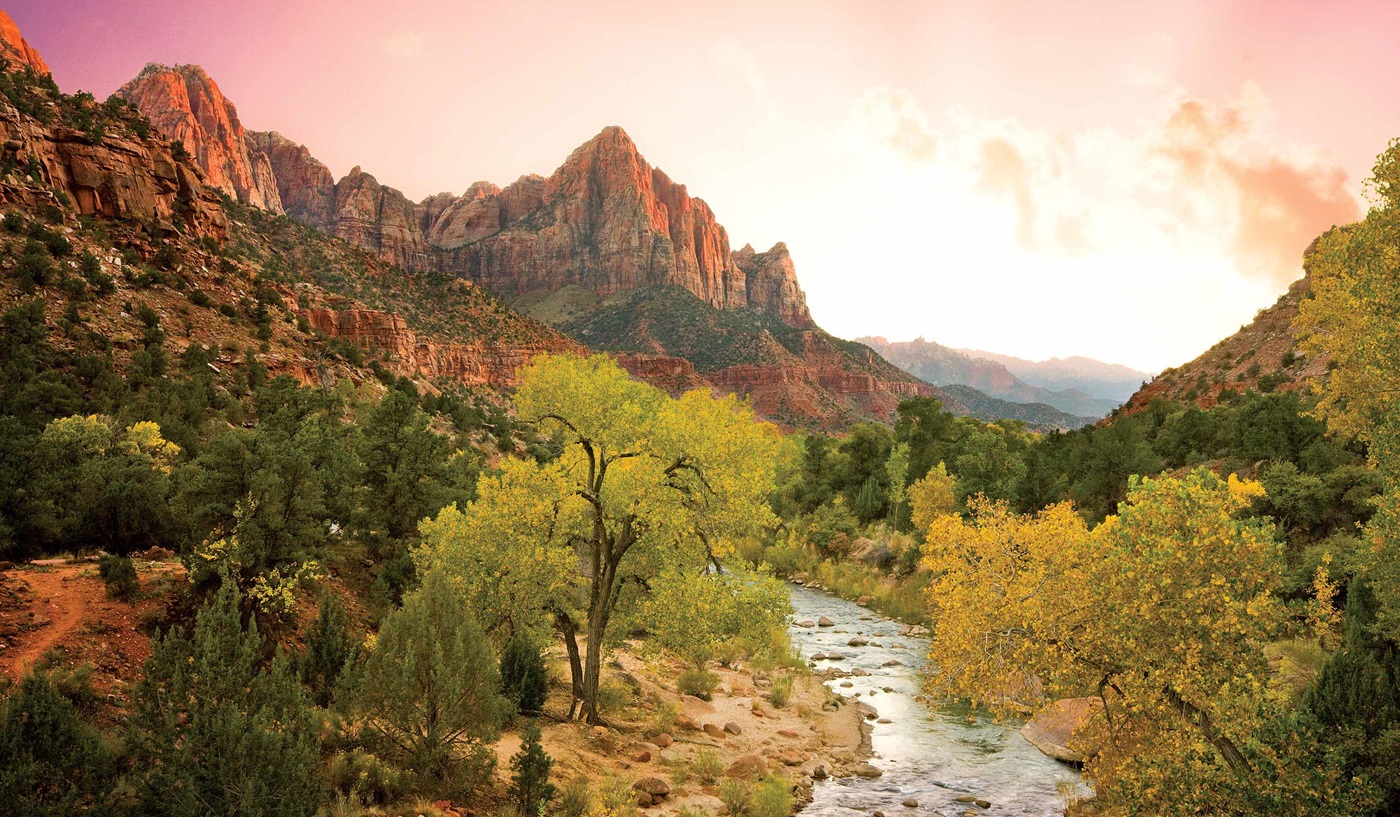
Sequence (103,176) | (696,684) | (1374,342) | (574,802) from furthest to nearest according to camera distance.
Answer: (103,176) → (696,684) → (1374,342) → (574,802)

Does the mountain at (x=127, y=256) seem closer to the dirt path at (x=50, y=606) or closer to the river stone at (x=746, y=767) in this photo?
the dirt path at (x=50, y=606)

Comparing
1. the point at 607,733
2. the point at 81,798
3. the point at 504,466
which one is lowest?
the point at 607,733

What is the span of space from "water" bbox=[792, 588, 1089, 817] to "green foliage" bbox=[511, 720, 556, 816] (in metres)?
7.28

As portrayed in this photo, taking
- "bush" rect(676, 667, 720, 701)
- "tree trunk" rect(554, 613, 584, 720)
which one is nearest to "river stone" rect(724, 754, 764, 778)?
"tree trunk" rect(554, 613, 584, 720)

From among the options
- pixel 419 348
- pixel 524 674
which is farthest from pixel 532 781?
pixel 419 348

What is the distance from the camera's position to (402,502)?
23266 millimetres

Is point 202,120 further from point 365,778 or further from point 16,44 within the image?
point 365,778

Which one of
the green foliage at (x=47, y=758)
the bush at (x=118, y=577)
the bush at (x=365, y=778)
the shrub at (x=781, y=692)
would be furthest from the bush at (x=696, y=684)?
the green foliage at (x=47, y=758)

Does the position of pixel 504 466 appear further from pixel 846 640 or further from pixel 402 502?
pixel 846 640

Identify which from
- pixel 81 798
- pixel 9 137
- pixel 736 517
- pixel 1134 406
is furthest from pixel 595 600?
pixel 1134 406

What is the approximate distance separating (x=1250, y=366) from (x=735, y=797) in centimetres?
6140

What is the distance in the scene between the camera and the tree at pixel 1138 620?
10.7m

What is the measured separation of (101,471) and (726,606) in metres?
16.7

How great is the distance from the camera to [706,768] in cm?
1661
